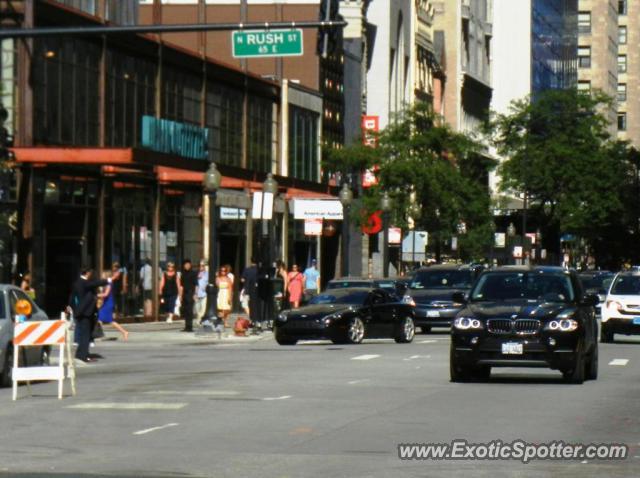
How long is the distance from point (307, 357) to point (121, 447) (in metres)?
18.1

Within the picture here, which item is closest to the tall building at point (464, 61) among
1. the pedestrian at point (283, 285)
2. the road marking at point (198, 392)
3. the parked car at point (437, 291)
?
the pedestrian at point (283, 285)

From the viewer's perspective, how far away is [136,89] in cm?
5625

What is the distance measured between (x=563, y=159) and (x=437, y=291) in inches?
1888

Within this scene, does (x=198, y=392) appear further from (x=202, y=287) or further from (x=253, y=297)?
(x=202, y=287)

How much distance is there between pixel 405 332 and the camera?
141 ft

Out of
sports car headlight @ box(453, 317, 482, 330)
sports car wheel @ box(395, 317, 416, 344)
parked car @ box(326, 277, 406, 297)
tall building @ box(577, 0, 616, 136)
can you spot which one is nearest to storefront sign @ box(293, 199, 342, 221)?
parked car @ box(326, 277, 406, 297)

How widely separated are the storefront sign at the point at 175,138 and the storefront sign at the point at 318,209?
443 centimetres

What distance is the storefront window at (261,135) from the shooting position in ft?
229

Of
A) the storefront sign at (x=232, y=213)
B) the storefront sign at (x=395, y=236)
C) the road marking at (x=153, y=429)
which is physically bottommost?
the road marking at (x=153, y=429)

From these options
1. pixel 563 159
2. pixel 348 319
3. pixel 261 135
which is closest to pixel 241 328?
pixel 348 319

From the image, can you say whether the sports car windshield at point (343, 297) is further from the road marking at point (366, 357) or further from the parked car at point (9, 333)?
the parked car at point (9, 333)

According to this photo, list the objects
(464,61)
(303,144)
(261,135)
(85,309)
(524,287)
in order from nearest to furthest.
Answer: (524,287)
(85,309)
(261,135)
(303,144)
(464,61)

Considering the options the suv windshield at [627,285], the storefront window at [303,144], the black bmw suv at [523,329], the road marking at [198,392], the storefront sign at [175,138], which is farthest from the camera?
the storefront window at [303,144]

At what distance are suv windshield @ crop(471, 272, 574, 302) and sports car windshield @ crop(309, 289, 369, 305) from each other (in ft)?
46.7
